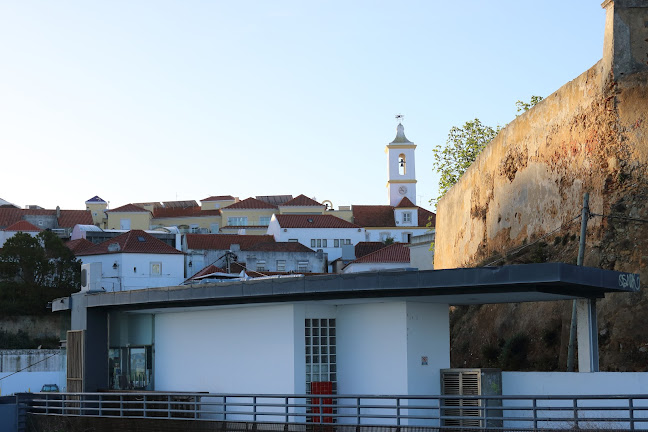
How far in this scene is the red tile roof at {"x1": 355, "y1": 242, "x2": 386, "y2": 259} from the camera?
297 feet

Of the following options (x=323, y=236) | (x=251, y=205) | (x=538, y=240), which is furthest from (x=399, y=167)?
(x=538, y=240)

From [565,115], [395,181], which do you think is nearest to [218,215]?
[395,181]

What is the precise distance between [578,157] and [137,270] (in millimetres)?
50643

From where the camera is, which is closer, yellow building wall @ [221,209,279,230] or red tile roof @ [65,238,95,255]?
red tile roof @ [65,238,95,255]

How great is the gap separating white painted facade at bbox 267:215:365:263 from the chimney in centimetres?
6435

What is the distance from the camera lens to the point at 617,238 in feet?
92.5

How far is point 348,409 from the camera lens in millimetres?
21156

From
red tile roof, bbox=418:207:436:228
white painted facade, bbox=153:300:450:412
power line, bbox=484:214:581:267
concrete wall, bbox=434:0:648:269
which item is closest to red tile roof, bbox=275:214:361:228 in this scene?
red tile roof, bbox=418:207:436:228

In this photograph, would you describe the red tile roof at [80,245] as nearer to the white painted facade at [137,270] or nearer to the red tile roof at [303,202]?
the white painted facade at [137,270]

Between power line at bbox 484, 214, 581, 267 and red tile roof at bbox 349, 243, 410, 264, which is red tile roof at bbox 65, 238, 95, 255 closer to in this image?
red tile roof at bbox 349, 243, 410, 264

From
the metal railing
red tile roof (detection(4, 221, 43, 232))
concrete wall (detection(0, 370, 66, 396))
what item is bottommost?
concrete wall (detection(0, 370, 66, 396))

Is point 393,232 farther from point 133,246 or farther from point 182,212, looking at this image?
point 133,246

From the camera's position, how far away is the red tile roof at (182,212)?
113500 millimetres

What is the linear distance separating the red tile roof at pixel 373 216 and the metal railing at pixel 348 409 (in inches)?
3237
